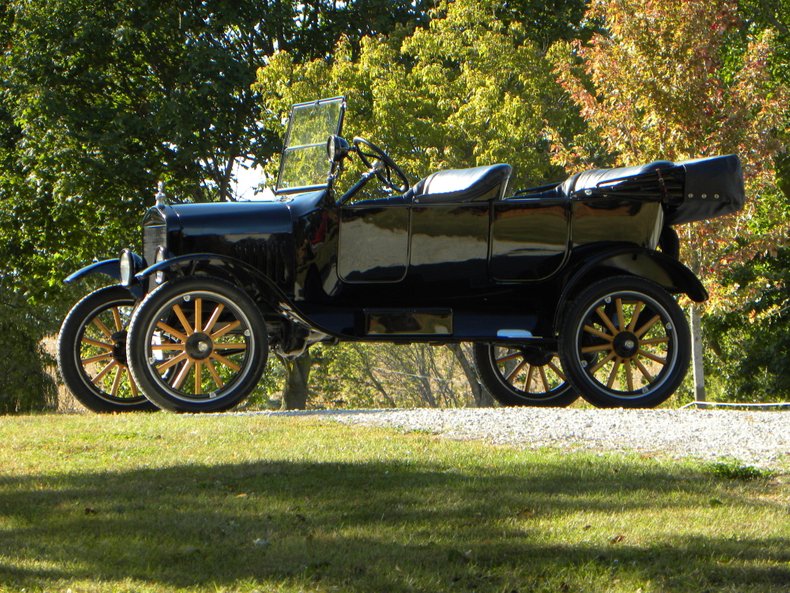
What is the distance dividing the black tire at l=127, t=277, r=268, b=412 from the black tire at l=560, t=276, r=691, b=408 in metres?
2.20

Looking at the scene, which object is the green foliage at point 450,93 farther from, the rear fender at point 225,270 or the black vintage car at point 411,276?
the rear fender at point 225,270

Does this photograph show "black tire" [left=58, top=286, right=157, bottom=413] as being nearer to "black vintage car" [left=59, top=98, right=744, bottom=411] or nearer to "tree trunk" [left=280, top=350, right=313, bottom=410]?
"black vintage car" [left=59, top=98, right=744, bottom=411]

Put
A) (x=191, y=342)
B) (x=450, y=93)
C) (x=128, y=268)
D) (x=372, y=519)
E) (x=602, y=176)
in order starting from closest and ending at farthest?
(x=372, y=519) → (x=191, y=342) → (x=128, y=268) → (x=602, y=176) → (x=450, y=93)

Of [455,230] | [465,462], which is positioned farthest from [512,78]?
[465,462]

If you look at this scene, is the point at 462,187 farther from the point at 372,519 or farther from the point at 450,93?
the point at 450,93

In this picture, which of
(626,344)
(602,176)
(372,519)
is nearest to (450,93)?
(602,176)

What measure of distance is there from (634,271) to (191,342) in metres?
3.25

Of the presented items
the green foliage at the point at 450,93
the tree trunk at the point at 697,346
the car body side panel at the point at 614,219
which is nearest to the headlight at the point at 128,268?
the car body side panel at the point at 614,219

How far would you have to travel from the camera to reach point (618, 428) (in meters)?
7.38

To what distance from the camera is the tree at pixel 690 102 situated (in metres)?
15.6

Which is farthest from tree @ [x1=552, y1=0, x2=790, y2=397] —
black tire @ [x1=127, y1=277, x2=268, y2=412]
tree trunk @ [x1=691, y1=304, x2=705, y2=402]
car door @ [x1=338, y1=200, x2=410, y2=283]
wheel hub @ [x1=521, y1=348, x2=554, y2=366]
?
black tire @ [x1=127, y1=277, x2=268, y2=412]

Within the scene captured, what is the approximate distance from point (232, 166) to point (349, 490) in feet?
69.3

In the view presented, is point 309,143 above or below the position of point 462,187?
above

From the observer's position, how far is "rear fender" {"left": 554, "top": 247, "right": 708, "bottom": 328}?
28.3 ft
